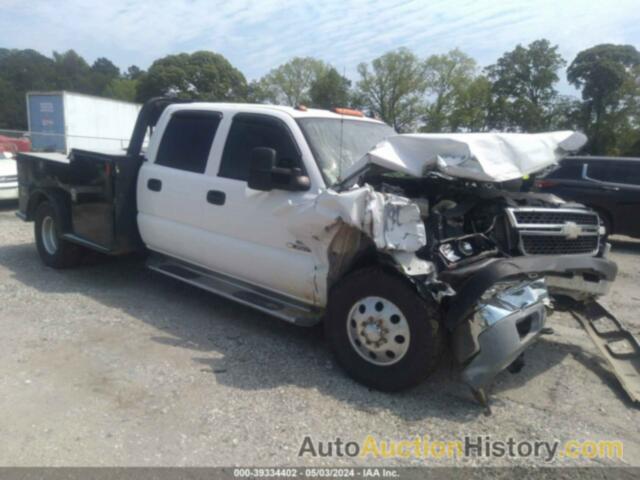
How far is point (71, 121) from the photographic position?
23422 mm

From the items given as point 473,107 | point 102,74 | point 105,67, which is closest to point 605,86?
point 473,107

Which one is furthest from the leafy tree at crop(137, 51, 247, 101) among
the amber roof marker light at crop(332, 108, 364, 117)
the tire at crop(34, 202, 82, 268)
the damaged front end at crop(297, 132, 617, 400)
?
the damaged front end at crop(297, 132, 617, 400)

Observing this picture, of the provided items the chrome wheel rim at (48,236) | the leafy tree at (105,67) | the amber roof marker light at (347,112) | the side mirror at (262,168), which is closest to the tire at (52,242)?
the chrome wheel rim at (48,236)

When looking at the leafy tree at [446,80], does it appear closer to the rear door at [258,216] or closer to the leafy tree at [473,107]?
the leafy tree at [473,107]

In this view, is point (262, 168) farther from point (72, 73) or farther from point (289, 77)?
point (72, 73)

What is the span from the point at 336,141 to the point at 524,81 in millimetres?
45971

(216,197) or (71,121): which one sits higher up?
(71,121)

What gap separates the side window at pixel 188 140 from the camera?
4.95 m

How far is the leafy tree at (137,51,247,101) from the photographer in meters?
59.7

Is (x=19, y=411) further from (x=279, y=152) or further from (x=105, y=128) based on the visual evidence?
(x=105, y=128)

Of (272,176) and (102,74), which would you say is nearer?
(272,176)

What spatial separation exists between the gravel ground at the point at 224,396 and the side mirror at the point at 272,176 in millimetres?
1377

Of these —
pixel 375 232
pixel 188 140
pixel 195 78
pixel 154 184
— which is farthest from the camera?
pixel 195 78

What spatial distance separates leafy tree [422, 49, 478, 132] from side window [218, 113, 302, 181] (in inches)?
2020
